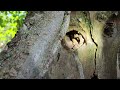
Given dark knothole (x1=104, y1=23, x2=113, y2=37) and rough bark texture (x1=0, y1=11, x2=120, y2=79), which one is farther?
dark knothole (x1=104, y1=23, x2=113, y2=37)

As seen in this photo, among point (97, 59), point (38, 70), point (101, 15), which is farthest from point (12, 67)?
point (101, 15)

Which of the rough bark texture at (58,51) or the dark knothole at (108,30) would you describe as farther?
the dark knothole at (108,30)

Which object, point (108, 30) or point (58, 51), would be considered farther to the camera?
point (108, 30)

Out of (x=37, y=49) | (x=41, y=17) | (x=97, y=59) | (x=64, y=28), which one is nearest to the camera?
(x=37, y=49)

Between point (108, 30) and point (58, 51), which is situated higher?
point (108, 30)

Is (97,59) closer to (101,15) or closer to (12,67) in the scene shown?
(101,15)

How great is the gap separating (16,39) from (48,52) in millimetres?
252
